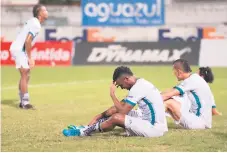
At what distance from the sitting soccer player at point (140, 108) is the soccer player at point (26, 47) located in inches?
194

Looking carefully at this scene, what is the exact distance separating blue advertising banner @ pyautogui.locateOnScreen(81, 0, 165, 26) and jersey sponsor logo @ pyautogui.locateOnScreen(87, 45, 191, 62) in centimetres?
980

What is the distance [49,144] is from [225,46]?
2289 centimetres

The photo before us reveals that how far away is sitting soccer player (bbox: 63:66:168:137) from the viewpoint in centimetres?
920

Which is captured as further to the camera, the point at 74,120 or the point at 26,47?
the point at 26,47

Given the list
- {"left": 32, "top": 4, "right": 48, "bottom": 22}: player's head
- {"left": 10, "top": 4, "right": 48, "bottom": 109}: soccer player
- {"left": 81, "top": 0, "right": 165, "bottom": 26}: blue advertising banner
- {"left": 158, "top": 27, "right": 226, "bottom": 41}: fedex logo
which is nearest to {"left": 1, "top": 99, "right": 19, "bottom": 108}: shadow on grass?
{"left": 10, "top": 4, "right": 48, "bottom": 109}: soccer player

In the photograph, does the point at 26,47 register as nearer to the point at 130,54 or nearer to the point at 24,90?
the point at 24,90

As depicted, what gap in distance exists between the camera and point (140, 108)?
31.1ft

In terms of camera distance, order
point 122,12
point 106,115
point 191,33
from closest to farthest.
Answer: point 106,115 → point 122,12 → point 191,33

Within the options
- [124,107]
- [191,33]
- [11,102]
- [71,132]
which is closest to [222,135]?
[124,107]

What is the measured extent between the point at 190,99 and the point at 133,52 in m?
21.3

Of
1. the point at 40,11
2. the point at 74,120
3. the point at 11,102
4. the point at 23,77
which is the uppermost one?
the point at 40,11

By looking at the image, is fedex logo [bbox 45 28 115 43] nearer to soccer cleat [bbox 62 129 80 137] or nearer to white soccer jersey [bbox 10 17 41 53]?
white soccer jersey [bbox 10 17 41 53]

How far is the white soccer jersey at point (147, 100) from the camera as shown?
9156mm

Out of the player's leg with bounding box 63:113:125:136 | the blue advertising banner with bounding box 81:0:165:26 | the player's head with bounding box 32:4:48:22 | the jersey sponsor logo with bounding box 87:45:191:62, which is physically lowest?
the jersey sponsor logo with bounding box 87:45:191:62
